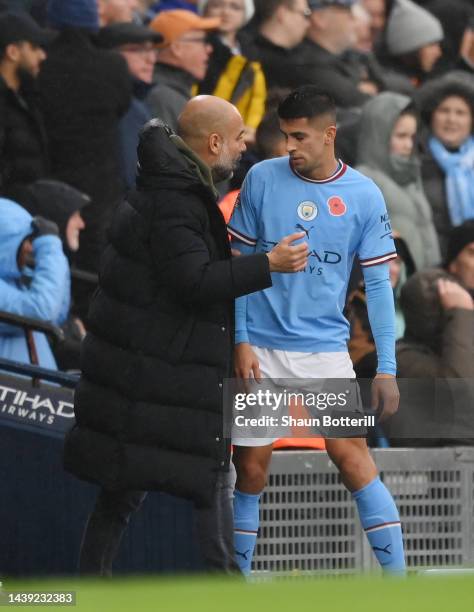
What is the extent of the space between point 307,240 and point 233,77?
4351mm

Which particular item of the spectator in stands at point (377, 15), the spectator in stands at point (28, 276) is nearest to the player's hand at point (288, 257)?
the spectator in stands at point (28, 276)

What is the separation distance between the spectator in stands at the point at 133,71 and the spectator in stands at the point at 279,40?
0.96 m

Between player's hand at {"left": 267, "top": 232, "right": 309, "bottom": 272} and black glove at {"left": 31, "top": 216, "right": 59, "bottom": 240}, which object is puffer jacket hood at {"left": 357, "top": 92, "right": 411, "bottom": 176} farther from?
player's hand at {"left": 267, "top": 232, "right": 309, "bottom": 272}

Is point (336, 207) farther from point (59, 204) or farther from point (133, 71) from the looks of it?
point (133, 71)

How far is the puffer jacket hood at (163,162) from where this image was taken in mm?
5898

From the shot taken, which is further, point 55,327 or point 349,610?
point 55,327

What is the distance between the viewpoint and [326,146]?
6238 millimetres

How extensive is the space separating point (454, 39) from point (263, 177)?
677 centimetres

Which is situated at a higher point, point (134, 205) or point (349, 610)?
point (134, 205)

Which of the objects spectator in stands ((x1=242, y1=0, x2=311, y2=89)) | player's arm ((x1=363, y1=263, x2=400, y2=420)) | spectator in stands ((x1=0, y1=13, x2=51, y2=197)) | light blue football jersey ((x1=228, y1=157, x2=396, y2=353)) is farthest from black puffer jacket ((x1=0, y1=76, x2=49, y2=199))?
player's arm ((x1=363, y1=263, x2=400, y2=420))

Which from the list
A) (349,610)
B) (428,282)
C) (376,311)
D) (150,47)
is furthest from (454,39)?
(349,610)

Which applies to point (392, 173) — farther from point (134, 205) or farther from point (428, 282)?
point (134, 205)

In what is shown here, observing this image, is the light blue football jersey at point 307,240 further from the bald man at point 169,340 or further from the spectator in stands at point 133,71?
the spectator in stands at point 133,71

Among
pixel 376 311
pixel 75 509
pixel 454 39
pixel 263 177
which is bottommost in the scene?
pixel 75 509
